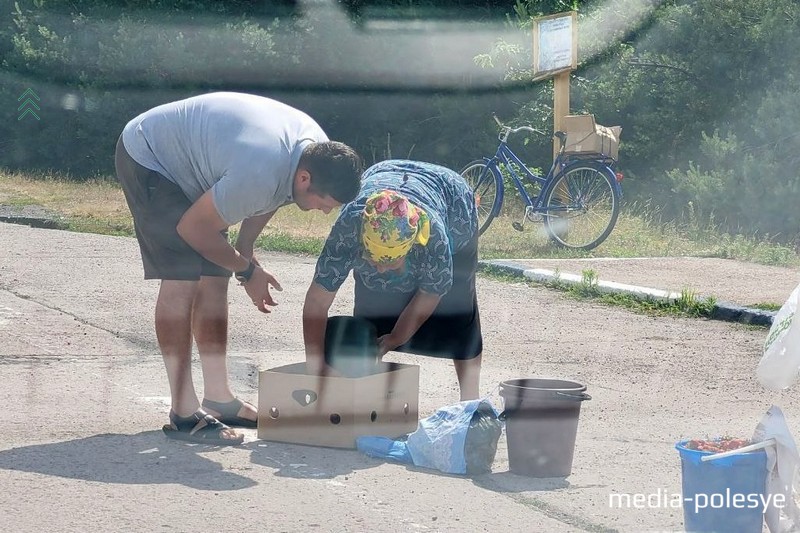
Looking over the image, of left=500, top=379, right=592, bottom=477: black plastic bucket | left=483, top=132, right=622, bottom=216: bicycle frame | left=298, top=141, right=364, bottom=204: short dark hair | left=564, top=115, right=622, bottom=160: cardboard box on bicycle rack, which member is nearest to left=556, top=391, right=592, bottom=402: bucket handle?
left=500, top=379, right=592, bottom=477: black plastic bucket

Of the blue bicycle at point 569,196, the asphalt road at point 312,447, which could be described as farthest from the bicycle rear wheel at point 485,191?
the asphalt road at point 312,447

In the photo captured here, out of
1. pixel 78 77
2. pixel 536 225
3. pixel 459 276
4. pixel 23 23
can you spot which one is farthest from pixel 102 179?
pixel 459 276

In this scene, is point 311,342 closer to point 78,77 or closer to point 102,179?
point 102,179

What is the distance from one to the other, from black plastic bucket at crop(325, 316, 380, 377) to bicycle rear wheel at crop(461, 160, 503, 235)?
7.02 metres

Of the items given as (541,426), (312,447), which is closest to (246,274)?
(312,447)

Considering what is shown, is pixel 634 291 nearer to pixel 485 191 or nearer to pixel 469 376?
pixel 485 191

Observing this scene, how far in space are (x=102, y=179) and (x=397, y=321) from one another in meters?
18.1

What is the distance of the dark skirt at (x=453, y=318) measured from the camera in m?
5.55

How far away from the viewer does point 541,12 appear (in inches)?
808

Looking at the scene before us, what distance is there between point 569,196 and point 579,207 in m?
0.25

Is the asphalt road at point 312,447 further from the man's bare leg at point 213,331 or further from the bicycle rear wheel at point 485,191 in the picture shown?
the bicycle rear wheel at point 485,191

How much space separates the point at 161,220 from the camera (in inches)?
203

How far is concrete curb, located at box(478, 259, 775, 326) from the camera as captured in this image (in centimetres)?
828

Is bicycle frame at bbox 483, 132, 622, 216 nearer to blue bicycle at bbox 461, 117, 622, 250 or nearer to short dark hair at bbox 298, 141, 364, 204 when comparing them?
blue bicycle at bbox 461, 117, 622, 250
